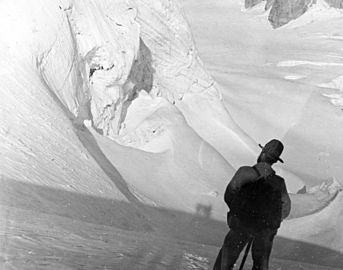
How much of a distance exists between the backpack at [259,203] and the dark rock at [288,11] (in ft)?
115

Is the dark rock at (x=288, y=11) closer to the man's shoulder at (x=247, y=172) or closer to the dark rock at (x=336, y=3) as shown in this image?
the dark rock at (x=336, y=3)

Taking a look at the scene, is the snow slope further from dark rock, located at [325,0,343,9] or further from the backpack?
the backpack

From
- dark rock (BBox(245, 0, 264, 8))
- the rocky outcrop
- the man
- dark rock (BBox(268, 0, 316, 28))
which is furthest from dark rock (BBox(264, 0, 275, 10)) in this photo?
the man

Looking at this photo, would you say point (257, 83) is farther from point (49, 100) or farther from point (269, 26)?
point (49, 100)

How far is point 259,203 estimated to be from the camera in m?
5.41

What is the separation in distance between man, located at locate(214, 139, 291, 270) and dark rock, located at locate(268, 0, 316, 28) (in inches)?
1374

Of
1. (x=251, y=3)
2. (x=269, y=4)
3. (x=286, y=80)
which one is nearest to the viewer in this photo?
(x=286, y=80)

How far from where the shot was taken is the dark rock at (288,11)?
39.6 m

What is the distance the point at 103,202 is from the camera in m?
10.9

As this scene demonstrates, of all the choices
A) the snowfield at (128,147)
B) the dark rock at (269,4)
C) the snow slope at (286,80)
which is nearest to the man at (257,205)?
the snowfield at (128,147)

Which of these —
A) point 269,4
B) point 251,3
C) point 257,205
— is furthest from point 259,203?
point 251,3

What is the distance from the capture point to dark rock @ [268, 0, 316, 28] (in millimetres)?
39562

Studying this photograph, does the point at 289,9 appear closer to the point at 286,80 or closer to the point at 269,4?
the point at 269,4

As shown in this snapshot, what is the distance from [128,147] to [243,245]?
→ 9.80m
